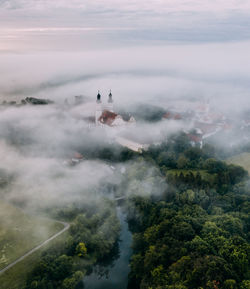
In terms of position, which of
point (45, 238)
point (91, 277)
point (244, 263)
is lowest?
point (91, 277)

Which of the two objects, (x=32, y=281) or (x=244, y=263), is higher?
(x=244, y=263)

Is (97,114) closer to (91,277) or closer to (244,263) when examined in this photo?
(91,277)

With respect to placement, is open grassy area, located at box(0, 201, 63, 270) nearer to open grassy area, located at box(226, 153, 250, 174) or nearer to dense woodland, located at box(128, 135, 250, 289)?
dense woodland, located at box(128, 135, 250, 289)

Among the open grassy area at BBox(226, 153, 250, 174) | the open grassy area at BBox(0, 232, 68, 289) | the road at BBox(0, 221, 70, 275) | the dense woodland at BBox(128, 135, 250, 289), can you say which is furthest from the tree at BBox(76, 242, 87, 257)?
the open grassy area at BBox(226, 153, 250, 174)

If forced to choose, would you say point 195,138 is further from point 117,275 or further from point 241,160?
point 117,275

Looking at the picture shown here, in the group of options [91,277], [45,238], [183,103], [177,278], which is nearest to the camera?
[177,278]

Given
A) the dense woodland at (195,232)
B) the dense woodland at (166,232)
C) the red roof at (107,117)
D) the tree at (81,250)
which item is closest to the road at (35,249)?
the dense woodland at (166,232)

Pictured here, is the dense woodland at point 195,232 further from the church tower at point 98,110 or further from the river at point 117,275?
the church tower at point 98,110

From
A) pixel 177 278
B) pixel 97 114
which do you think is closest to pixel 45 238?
pixel 177 278
